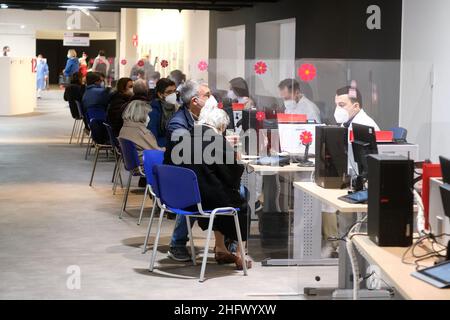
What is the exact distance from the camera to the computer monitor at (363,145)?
4.73 meters

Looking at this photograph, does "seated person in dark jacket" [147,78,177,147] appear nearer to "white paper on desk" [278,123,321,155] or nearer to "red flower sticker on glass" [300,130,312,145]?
"white paper on desk" [278,123,321,155]

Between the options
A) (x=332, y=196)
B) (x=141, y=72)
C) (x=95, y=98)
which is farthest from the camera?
(x=141, y=72)

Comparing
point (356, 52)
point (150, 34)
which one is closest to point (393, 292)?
point (356, 52)

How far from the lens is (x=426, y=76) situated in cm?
870

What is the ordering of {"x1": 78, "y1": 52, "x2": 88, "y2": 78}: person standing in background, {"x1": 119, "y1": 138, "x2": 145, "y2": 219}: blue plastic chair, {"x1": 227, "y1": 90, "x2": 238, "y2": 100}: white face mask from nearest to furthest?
{"x1": 119, "y1": 138, "x2": 145, "y2": 219}: blue plastic chair
{"x1": 227, "y1": 90, "x2": 238, "y2": 100}: white face mask
{"x1": 78, "y1": 52, "x2": 88, "y2": 78}: person standing in background

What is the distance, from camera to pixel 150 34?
72.0 feet

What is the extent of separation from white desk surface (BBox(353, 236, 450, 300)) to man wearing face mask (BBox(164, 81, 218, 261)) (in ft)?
7.51

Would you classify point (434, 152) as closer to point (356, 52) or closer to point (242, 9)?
point (356, 52)

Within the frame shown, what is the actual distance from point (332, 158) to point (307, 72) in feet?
18.4

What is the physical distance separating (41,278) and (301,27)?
782 centimetres

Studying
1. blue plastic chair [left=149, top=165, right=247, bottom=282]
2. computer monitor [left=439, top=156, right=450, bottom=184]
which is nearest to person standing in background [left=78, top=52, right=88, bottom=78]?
blue plastic chair [left=149, top=165, right=247, bottom=282]

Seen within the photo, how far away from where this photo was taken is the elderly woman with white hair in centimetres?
779

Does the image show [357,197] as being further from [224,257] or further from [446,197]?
[224,257]

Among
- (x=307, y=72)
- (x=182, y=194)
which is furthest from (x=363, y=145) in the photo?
(x=307, y=72)
